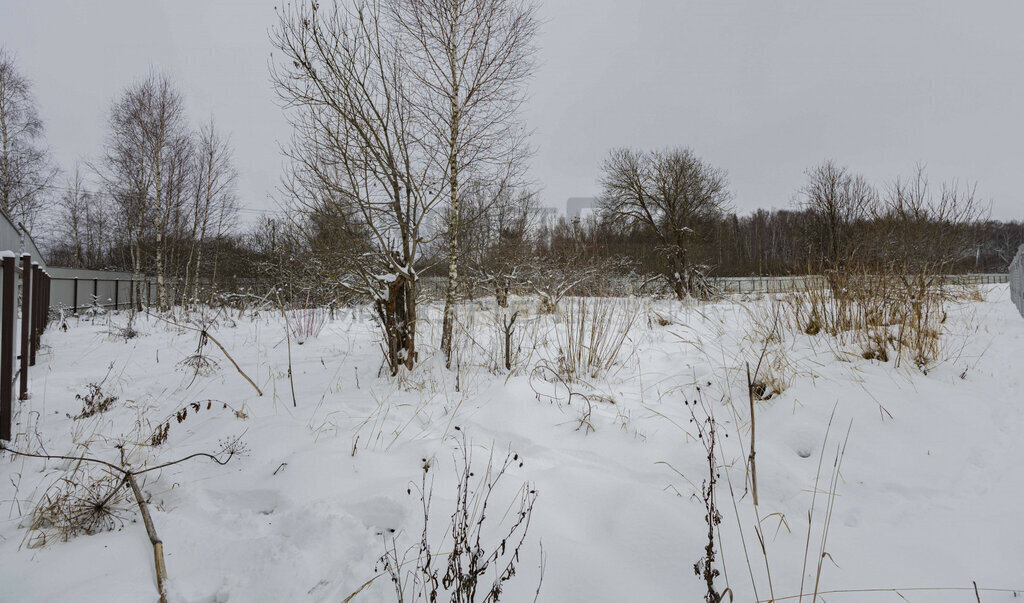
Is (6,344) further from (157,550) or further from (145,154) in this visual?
(145,154)

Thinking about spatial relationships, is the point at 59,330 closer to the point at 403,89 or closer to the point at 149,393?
the point at 149,393

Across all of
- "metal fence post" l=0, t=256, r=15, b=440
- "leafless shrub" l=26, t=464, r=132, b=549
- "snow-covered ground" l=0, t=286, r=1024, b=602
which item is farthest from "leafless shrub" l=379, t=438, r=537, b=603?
"metal fence post" l=0, t=256, r=15, b=440

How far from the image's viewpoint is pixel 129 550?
4.97ft

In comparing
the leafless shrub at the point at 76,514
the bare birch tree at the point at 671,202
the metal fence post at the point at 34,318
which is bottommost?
the leafless shrub at the point at 76,514

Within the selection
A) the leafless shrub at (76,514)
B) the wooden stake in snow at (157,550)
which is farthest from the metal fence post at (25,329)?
the wooden stake in snow at (157,550)

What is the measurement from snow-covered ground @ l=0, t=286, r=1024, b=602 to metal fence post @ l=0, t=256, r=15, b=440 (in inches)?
7.9

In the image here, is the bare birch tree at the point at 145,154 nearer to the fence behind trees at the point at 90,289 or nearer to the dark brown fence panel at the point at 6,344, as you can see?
the fence behind trees at the point at 90,289

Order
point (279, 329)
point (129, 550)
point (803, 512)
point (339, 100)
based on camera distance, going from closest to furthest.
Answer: point (129, 550) < point (803, 512) < point (339, 100) < point (279, 329)

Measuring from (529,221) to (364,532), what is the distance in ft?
45.2

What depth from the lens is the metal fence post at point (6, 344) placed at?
96.0 inches

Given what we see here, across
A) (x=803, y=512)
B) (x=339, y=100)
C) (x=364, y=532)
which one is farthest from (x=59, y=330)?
(x=803, y=512)

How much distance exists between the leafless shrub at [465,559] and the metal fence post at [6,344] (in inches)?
109

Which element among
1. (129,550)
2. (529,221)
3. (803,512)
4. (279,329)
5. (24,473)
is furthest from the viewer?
(529,221)

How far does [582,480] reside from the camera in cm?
196
